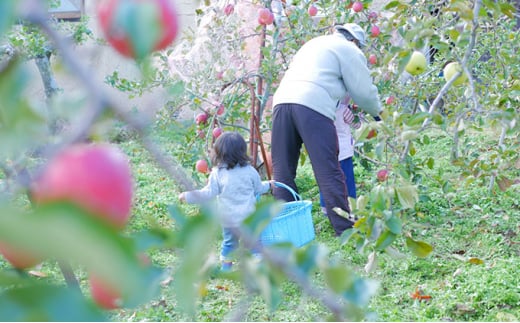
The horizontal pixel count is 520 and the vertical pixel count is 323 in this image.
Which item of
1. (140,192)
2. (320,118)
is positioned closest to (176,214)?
(320,118)

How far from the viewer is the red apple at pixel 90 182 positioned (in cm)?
40

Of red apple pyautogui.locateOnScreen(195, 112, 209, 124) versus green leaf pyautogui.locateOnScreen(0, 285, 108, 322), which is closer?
green leaf pyautogui.locateOnScreen(0, 285, 108, 322)

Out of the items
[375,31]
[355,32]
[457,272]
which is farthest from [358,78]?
[457,272]

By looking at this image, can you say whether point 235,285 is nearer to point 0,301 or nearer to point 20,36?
point 20,36

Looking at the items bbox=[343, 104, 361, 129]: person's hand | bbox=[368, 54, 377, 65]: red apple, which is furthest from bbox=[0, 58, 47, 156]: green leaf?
bbox=[368, 54, 377, 65]: red apple

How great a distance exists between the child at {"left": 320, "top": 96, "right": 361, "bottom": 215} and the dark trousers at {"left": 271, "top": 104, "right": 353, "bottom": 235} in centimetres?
46

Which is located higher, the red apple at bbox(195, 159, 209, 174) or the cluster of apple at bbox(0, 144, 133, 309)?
the cluster of apple at bbox(0, 144, 133, 309)

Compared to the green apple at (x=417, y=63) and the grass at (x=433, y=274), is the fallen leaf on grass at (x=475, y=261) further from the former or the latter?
the green apple at (x=417, y=63)

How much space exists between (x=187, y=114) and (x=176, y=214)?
6.78 meters

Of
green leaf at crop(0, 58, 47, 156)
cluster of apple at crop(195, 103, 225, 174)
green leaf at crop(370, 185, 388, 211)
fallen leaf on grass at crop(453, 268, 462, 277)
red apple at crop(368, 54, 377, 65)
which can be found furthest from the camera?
red apple at crop(368, 54, 377, 65)

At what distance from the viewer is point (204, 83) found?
14.4 ft

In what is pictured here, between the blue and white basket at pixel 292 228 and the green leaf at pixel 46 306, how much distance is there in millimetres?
2808

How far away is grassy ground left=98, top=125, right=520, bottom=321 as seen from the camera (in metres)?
2.55

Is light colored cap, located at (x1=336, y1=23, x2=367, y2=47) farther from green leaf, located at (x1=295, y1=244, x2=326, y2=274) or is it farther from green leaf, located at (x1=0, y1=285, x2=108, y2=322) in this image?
green leaf, located at (x1=0, y1=285, x2=108, y2=322)
